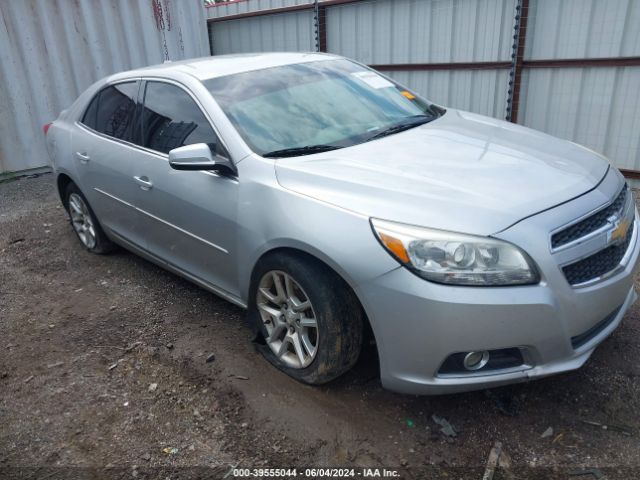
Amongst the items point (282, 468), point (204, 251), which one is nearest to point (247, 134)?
point (204, 251)

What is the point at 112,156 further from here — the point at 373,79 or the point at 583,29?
the point at 583,29

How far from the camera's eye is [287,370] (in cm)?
292

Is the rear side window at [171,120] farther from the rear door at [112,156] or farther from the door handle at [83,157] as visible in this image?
the door handle at [83,157]

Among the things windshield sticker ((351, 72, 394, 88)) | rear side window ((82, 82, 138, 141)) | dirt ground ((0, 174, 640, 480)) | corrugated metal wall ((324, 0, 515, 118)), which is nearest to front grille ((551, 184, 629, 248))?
dirt ground ((0, 174, 640, 480))

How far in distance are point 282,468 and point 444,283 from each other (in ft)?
3.56

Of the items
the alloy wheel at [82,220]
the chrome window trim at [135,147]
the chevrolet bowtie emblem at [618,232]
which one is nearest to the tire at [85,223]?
the alloy wheel at [82,220]

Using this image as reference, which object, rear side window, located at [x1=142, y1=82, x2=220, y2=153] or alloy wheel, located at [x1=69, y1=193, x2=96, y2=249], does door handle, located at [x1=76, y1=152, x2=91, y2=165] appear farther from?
rear side window, located at [x1=142, y1=82, x2=220, y2=153]

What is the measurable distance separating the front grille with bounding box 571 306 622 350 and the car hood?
1.93ft

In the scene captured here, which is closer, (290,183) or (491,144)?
(290,183)

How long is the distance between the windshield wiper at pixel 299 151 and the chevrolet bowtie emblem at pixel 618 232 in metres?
1.44

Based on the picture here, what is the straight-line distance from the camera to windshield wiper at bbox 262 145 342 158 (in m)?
2.92

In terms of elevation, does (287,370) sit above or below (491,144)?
below

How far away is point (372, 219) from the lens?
233cm

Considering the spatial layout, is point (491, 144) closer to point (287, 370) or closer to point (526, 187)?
point (526, 187)
